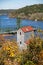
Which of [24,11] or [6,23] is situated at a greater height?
[24,11]

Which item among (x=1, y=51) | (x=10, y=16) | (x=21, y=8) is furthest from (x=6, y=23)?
(x=1, y=51)

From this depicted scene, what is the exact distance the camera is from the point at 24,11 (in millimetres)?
7242

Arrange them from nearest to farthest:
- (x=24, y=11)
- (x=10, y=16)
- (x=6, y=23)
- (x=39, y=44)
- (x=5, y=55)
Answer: (x=39, y=44) < (x=5, y=55) < (x=24, y=11) < (x=10, y=16) < (x=6, y=23)

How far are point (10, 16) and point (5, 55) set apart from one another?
3.89 metres

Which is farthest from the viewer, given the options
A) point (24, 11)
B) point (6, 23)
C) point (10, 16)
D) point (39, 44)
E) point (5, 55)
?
point (6, 23)

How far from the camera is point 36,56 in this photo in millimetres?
3408

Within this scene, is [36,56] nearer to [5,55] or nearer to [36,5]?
[5,55]

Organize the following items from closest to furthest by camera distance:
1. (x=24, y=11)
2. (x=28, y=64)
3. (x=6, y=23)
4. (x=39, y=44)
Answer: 1. (x=28, y=64)
2. (x=39, y=44)
3. (x=24, y=11)
4. (x=6, y=23)

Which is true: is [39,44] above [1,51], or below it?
above

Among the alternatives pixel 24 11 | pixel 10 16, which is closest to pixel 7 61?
pixel 24 11

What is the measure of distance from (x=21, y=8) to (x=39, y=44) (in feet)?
13.6

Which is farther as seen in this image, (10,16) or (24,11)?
(10,16)

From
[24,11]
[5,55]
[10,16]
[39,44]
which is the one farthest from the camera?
[10,16]

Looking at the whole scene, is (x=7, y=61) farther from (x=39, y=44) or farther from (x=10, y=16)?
(x=10, y=16)
